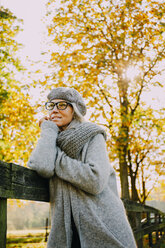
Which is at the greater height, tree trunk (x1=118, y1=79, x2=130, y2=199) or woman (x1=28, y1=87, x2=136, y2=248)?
tree trunk (x1=118, y1=79, x2=130, y2=199)

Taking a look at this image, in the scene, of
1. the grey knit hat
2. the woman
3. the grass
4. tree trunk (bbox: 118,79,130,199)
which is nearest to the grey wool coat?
the woman

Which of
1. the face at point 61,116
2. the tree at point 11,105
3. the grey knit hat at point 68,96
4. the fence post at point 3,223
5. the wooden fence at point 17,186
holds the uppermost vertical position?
the tree at point 11,105

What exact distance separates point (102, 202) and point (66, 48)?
837cm

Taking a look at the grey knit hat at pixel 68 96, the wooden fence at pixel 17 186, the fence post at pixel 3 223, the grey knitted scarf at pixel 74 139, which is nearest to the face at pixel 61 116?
the grey knit hat at pixel 68 96

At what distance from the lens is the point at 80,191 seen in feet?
6.53

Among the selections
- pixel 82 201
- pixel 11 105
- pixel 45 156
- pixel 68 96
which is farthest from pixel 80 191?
pixel 11 105

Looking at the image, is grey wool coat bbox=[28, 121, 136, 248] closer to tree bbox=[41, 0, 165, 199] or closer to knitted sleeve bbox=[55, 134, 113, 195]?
knitted sleeve bbox=[55, 134, 113, 195]

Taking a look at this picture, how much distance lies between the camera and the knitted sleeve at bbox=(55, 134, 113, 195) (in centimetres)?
191

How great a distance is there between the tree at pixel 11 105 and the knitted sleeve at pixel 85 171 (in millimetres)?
9754

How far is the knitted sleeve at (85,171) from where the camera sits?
1.91 meters

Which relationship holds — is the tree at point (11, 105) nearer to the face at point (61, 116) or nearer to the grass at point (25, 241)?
the grass at point (25, 241)

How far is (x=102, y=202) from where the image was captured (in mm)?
2018

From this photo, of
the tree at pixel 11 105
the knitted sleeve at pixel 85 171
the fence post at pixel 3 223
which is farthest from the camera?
the tree at pixel 11 105

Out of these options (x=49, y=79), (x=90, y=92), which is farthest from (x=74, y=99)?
(x=49, y=79)
